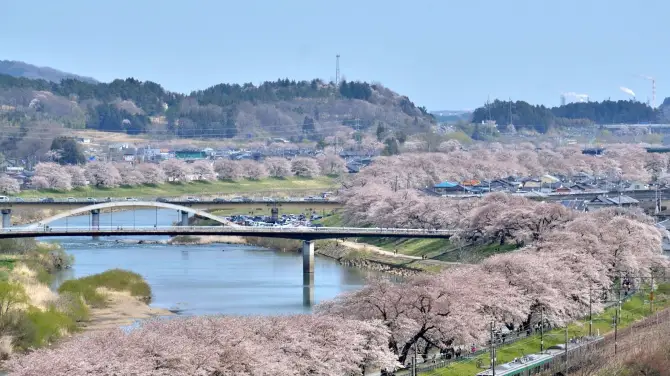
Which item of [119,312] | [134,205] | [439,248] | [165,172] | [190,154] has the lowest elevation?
A: [119,312]

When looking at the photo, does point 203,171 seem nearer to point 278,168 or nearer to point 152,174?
point 152,174

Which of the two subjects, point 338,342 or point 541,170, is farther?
point 541,170

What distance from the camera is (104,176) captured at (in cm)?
10431

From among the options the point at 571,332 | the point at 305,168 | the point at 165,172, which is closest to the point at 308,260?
the point at 571,332

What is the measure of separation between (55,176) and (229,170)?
714 inches

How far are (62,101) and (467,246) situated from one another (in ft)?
395

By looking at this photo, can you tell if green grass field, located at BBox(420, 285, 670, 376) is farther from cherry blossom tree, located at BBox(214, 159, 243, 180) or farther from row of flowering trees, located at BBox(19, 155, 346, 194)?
cherry blossom tree, located at BBox(214, 159, 243, 180)

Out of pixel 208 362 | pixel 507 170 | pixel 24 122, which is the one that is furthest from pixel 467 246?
pixel 24 122

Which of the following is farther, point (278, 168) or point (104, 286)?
point (278, 168)

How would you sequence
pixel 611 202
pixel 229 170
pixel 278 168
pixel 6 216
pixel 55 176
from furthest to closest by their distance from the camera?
pixel 278 168
pixel 229 170
pixel 55 176
pixel 6 216
pixel 611 202

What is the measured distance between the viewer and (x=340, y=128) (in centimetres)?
17725

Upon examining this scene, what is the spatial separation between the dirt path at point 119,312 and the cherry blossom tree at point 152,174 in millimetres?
60204

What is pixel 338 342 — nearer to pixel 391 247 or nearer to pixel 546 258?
pixel 546 258

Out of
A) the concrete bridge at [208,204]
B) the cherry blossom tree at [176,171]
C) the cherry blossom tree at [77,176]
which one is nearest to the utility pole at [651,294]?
the concrete bridge at [208,204]
